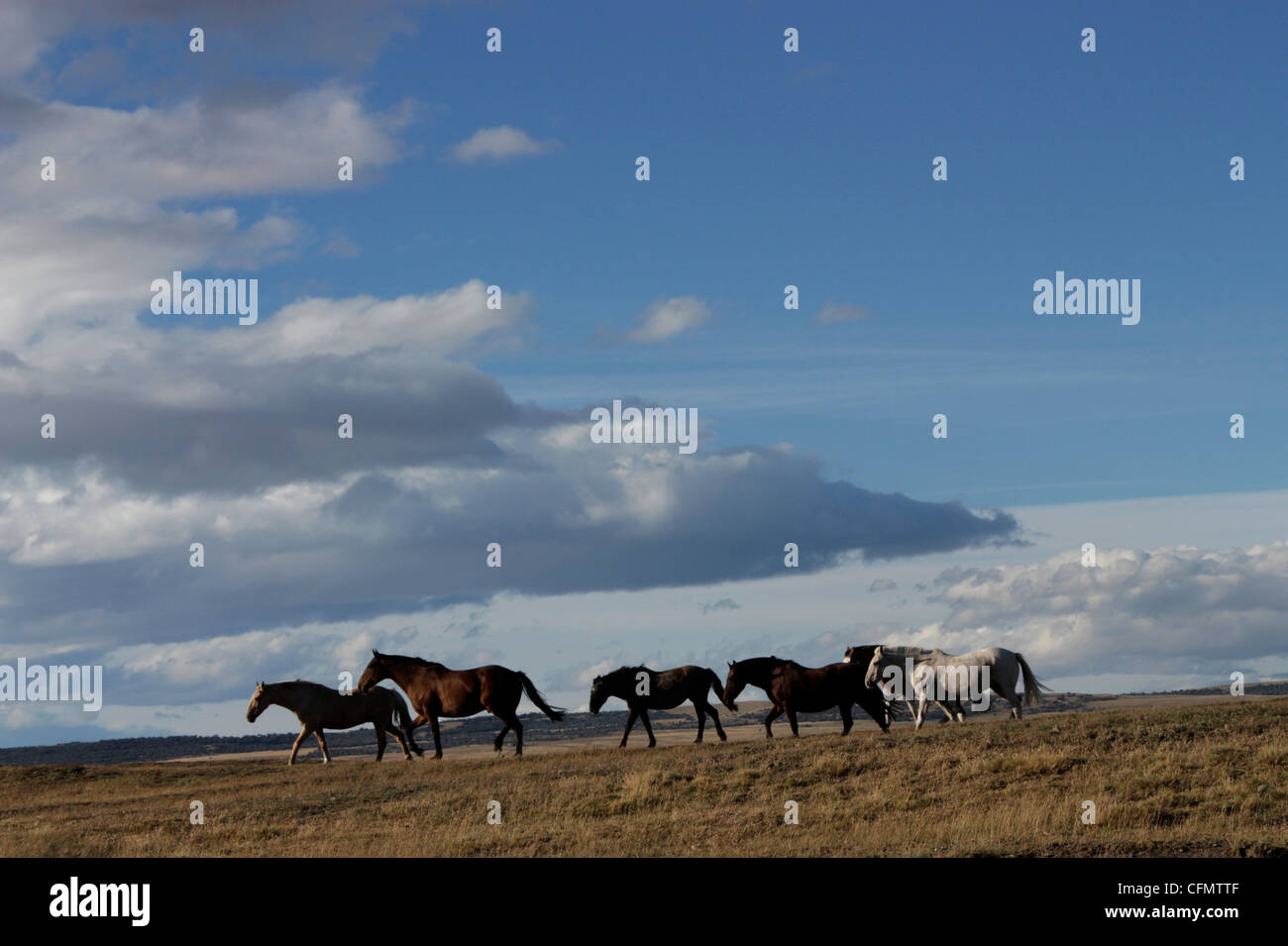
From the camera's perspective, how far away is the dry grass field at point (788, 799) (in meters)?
20.5

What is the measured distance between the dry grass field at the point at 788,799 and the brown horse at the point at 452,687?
309 cm

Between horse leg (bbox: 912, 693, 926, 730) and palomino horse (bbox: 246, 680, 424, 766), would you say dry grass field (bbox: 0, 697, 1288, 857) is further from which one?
palomino horse (bbox: 246, 680, 424, 766)

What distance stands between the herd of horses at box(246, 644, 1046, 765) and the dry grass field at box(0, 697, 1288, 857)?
1698 millimetres

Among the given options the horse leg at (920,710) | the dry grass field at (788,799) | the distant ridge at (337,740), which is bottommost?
the distant ridge at (337,740)

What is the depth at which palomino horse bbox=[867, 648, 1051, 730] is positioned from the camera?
32750 millimetres

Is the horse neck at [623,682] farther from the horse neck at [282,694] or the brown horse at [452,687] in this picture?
the horse neck at [282,694]

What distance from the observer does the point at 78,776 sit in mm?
36156

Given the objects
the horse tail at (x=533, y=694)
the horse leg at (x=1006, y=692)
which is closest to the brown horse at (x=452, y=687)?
the horse tail at (x=533, y=694)

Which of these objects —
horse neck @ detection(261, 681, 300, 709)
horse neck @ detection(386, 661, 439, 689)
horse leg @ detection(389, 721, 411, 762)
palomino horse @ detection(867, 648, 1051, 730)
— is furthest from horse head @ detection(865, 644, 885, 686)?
horse neck @ detection(261, 681, 300, 709)
